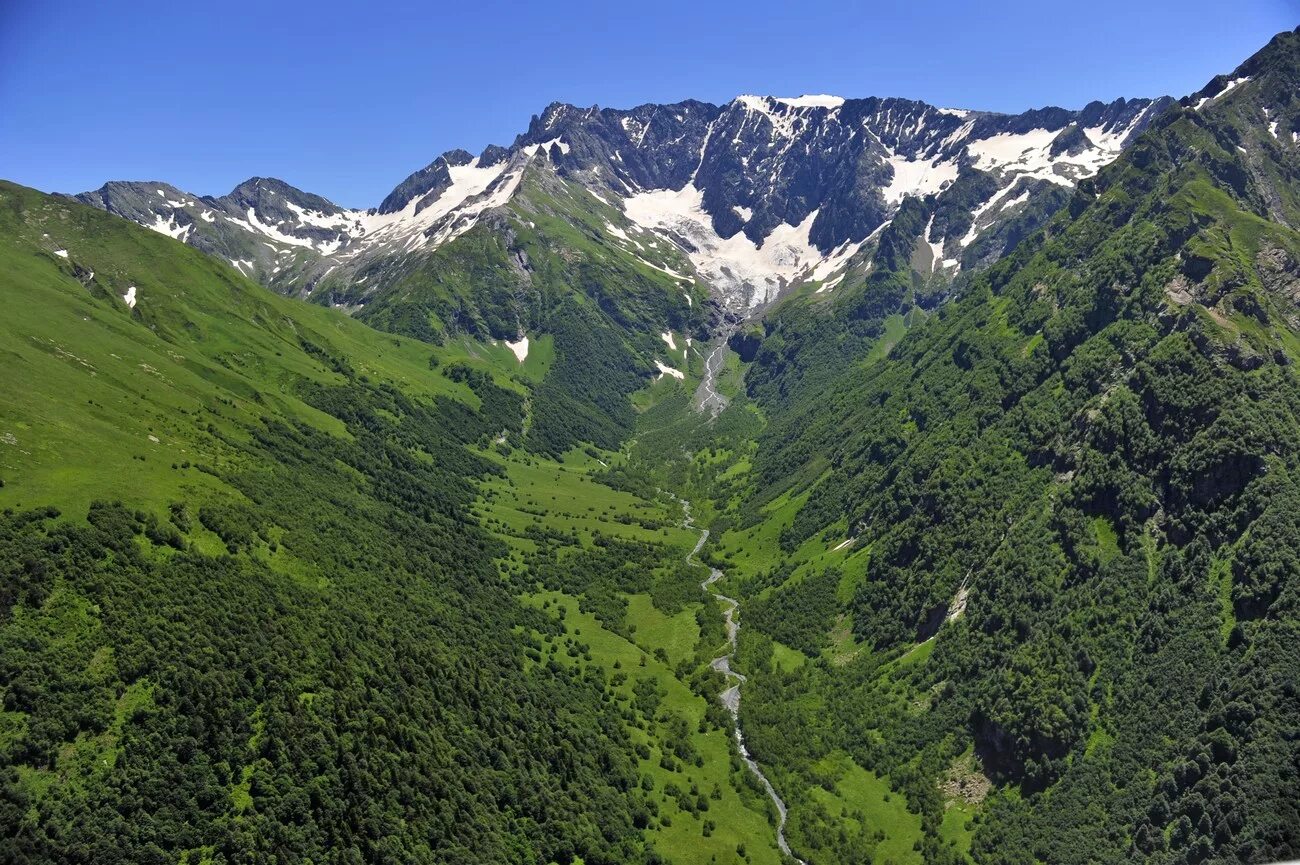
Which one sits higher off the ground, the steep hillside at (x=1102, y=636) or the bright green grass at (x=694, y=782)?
the steep hillside at (x=1102, y=636)

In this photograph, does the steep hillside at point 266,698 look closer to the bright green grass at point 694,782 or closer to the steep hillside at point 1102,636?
the bright green grass at point 694,782

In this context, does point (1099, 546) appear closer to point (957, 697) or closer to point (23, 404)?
point (957, 697)

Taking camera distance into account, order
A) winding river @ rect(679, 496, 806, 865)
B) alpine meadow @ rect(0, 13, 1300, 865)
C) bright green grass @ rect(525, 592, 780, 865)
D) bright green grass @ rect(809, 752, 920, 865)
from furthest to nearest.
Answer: winding river @ rect(679, 496, 806, 865), bright green grass @ rect(809, 752, 920, 865), bright green grass @ rect(525, 592, 780, 865), alpine meadow @ rect(0, 13, 1300, 865)

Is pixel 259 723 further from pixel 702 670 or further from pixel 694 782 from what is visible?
pixel 702 670

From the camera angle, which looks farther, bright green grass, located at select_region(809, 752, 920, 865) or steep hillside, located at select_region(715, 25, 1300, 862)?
bright green grass, located at select_region(809, 752, 920, 865)

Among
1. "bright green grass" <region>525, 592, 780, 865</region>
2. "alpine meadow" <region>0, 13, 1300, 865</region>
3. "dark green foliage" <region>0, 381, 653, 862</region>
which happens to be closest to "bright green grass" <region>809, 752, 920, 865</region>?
"alpine meadow" <region>0, 13, 1300, 865</region>

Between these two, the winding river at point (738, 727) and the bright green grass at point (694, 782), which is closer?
the bright green grass at point (694, 782)

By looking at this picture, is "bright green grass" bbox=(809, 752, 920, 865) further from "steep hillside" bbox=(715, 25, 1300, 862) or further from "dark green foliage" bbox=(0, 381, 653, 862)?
"dark green foliage" bbox=(0, 381, 653, 862)

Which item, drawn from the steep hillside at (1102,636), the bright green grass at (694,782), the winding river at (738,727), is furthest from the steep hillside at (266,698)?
the steep hillside at (1102,636)

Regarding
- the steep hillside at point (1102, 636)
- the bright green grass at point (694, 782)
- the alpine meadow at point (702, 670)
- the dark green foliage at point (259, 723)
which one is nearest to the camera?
the dark green foliage at point (259, 723)

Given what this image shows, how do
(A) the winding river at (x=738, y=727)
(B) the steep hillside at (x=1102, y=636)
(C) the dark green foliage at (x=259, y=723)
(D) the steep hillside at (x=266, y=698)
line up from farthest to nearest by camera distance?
(A) the winding river at (x=738, y=727), (B) the steep hillside at (x=1102, y=636), (D) the steep hillside at (x=266, y=698), (C) the dark green foliage at (x=259, y=723)

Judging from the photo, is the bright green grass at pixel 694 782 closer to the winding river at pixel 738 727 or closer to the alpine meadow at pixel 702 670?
the alpine meadow at pixel 702 670

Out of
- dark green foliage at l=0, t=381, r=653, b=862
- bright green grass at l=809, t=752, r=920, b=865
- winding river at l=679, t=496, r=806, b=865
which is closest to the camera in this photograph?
dark green foliage at l=0, t=381, r=653, b=862

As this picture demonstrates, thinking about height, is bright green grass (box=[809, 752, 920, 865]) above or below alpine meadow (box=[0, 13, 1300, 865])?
below
